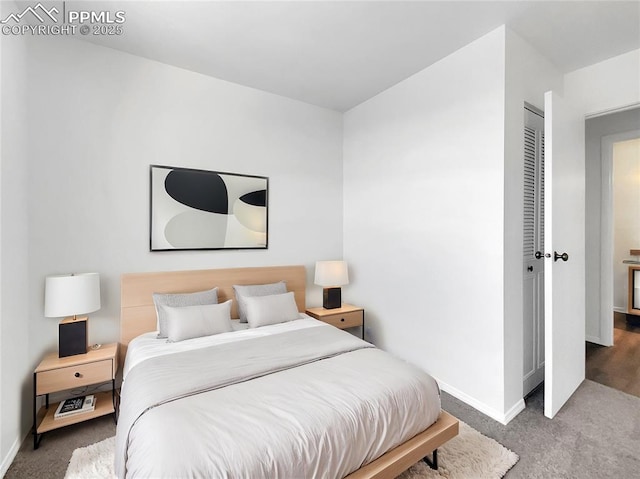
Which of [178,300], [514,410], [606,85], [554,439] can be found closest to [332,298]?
[178,300]

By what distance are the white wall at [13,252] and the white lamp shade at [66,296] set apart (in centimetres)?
15

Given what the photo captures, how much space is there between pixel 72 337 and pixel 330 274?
2.18 meters

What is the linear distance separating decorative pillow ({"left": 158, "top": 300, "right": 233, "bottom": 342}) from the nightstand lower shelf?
1.94 feet

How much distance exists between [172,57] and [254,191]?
131 centimetres

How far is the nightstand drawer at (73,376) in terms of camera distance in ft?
6.29

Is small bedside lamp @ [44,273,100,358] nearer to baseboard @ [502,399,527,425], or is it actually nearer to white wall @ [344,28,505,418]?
white wall @ [344,28,505,418]

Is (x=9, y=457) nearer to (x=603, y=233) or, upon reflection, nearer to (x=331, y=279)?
(x=331, y=279)

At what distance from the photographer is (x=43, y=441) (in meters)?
1.93

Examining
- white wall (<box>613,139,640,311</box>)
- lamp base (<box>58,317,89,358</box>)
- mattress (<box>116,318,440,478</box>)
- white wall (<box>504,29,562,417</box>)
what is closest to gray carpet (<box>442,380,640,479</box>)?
white wall (<box>504,29,562,417</box>)

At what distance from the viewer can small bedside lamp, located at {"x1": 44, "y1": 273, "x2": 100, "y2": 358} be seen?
2.03 meters

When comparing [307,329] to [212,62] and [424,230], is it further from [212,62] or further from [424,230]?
[212,62]

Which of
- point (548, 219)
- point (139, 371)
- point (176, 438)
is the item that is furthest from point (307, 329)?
point (548, 219)

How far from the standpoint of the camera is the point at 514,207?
7.30 feet

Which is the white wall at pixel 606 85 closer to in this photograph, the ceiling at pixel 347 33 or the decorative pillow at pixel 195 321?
the ceiling at pixel 347 33
